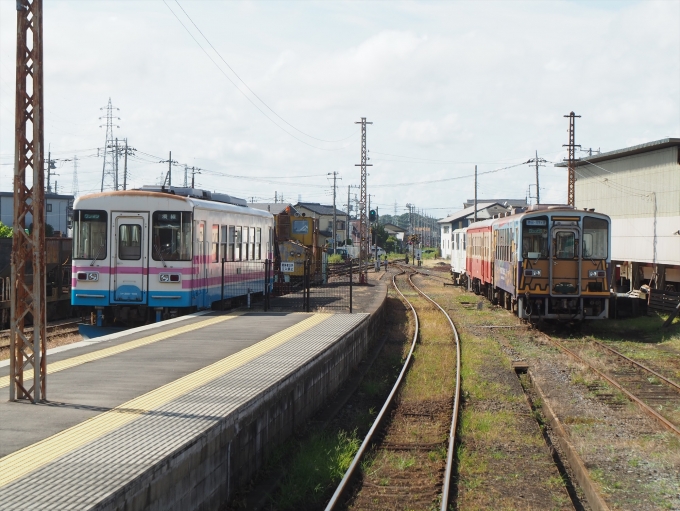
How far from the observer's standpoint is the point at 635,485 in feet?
24.2

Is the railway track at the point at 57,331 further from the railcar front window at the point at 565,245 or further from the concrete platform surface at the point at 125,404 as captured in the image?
the railcar front window at the point at 565,245

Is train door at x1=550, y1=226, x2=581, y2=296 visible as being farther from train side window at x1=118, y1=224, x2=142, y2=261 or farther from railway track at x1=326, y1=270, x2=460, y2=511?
train side window at x1=118, y1=224, x2=142, y2=261

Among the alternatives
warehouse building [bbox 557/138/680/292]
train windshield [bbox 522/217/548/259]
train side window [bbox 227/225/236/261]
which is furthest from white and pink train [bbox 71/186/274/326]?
warehouse building [bbox 557/138/680/292]

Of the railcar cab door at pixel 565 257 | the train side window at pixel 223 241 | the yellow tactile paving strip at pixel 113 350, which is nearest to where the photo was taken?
the yellow tactile paving strip at pixel 113 350

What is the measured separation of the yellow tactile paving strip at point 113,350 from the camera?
9461mm

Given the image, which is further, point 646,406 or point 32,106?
point 646,406

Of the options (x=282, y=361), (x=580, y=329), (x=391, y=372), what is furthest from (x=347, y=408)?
(x=580, y=329)

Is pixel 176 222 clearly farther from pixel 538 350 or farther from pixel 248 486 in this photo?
pixel 248 486

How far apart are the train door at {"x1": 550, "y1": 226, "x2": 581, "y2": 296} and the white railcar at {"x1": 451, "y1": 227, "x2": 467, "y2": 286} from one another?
17.4 meters

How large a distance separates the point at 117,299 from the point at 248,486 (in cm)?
915

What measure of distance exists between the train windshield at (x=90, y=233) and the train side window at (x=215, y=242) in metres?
2.43

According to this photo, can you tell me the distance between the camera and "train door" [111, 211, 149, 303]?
15.5 meters

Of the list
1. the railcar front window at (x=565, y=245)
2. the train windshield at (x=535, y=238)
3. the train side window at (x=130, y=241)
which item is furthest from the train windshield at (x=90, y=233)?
the railcar front window at (x=565, y=245)

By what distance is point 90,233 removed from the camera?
15555mm
